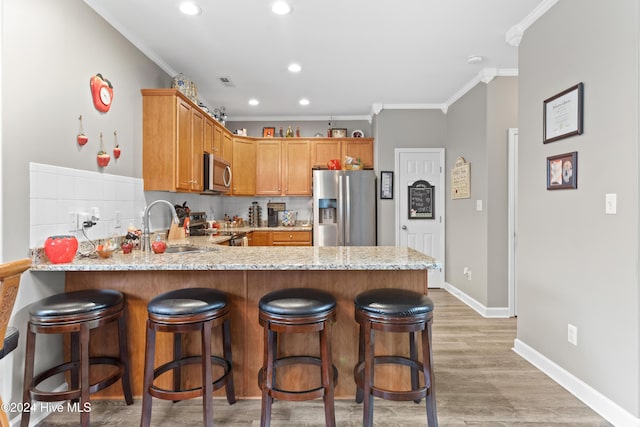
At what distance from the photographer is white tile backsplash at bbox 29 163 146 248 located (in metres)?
1.92

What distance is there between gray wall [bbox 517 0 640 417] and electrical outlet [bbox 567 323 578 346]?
0.09 ft

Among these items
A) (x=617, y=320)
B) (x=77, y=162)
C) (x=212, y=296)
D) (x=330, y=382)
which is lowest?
(x=330, y=382)

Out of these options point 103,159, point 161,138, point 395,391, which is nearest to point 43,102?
point 103,159

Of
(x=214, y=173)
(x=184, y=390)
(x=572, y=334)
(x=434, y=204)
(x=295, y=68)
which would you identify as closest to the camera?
(x=184, y=390)

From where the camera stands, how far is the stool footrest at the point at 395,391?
1.66 metres

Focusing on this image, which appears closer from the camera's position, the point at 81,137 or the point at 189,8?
the point at 81,137

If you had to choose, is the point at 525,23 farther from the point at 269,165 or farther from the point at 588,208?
the point at 269,165

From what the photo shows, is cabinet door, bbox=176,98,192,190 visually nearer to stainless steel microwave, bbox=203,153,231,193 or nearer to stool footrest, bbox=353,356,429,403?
stainless steel microwave, bbox=203,153,231,193

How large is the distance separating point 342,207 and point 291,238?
0.85m

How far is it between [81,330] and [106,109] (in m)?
1.66

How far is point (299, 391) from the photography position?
1858 mm

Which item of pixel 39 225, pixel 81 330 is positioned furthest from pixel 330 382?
pixel 39 225

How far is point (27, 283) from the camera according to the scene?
184 centimetres

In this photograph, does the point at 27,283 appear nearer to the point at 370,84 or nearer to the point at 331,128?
the point at 370,84
